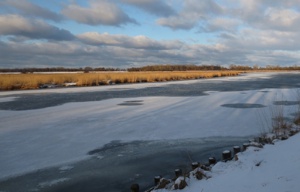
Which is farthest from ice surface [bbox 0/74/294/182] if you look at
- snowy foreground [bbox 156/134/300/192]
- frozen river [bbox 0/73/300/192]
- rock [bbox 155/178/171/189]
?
snowy foreground [bbox 156/134/300/192]

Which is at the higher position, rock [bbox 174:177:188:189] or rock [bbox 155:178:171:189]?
rock [bbox 174:177:188:189]

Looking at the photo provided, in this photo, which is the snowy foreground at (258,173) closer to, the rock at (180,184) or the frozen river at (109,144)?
the rock at (180,184)

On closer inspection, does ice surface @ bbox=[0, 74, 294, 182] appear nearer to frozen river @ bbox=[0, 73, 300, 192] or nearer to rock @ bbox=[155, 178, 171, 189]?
frozen river @ bbox=[0, 73, 300, 192]

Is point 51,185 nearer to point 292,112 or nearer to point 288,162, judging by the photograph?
point 288,162

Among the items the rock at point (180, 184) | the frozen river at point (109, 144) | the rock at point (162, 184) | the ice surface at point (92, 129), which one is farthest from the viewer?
the ice surface at point (92, 129)

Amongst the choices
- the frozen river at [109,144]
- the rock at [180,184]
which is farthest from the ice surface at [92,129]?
the rock at [180,184]

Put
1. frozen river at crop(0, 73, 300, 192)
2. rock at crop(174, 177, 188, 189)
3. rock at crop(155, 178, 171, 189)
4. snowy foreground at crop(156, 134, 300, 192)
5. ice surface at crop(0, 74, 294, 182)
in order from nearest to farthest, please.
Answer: snowy foreground at crop(156, 134, 300, 192)
rock at crop(174, 177, 188, 189)
rock at crop(155, 178, 171, 189)
frozen river at crop(0, 73, 300, 192)
ice surface at crop(0, 74, 294, 182)

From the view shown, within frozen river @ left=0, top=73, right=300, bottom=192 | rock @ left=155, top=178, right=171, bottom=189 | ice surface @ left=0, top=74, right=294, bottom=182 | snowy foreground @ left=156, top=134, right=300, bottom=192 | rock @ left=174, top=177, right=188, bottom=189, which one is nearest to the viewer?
snowy foreground @ left=156, top=134, right=300, bottom=192

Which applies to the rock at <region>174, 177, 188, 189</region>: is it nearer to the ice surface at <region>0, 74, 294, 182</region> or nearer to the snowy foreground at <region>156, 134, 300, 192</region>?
A: the snowy foreground at <region>156, 134, 300, 192</region>

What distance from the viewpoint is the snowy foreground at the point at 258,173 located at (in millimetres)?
2760

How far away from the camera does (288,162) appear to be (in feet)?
10.6

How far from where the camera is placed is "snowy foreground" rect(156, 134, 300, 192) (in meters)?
2.76

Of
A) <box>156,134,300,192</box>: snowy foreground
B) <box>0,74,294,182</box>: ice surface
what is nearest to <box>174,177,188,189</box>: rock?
<box>156,134,300,192</box>: snowy foreground

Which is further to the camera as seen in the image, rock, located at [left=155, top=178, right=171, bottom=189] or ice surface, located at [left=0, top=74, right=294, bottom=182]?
ice surface, located at [left=0, top=74, right=294, bottom=182]
